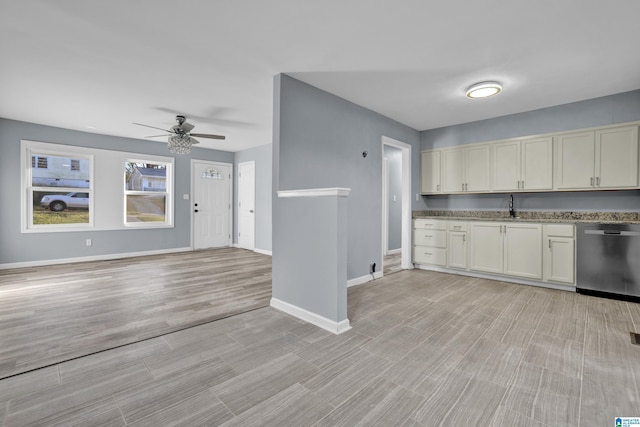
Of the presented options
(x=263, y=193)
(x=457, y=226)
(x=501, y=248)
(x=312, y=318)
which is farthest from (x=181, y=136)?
(x=501, y=248)

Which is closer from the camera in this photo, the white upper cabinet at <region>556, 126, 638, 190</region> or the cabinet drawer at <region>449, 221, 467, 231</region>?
the white upper cabinet at <region>556, 126, 638, 190</region>

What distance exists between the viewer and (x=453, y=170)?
15.9ft

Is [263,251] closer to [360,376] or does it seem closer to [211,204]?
[211,204]

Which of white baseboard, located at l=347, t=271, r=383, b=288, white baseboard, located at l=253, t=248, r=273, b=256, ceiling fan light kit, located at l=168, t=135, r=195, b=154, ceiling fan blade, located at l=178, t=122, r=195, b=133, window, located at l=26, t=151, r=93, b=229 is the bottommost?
white baseboard, located at l=347, t=271, r=383, b=288

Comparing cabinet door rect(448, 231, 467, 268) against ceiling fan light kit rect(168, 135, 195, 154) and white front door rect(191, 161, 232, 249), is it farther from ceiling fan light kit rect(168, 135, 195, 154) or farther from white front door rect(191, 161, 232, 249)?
white front door rect(191, 161, 232, 249)

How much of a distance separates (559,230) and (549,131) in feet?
4.57

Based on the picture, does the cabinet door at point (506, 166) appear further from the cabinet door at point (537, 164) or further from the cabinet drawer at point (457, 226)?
the cabinet drawer at point (457, 226)

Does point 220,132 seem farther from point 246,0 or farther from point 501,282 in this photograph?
point 501,282

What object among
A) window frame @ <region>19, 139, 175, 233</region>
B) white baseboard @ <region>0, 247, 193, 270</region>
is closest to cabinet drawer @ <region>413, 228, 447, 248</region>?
white baseboard @ <region>0, 247, 193, 270</region>

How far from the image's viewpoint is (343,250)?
248cm

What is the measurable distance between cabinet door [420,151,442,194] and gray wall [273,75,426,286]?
2.19 feet

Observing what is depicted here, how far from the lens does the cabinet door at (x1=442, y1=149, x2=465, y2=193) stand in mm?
4742

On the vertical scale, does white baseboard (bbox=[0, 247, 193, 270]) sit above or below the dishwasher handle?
Result: below

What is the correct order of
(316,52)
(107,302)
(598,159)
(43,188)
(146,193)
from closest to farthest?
(316,52)
(107,302)
(598,159)
(43,188)
(146,193)
